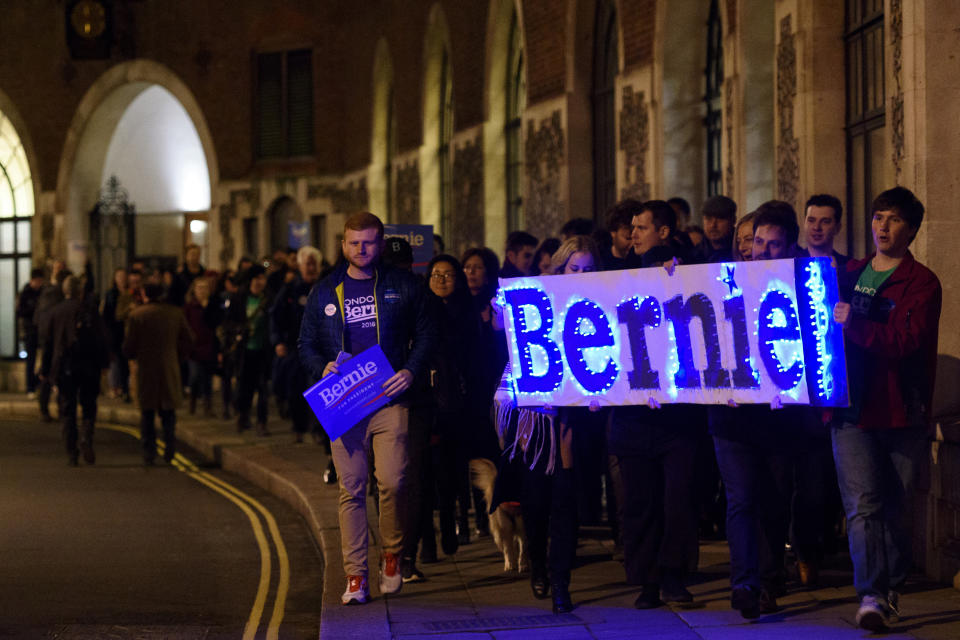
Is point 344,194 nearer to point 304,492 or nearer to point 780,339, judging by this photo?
point 304,492

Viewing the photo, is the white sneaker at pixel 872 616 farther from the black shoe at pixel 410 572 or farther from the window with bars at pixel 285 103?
the window with bars at pixel 285 103

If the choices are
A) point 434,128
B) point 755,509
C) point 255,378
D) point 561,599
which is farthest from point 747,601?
point 434,128

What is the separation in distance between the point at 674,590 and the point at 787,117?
489 centimetres

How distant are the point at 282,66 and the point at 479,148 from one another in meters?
11.9

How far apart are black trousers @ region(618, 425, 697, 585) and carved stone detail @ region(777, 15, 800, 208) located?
411cm

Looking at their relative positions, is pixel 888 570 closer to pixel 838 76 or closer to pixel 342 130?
pixel 838 76

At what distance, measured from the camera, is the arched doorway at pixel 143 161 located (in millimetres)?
32625

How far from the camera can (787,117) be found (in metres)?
10.8

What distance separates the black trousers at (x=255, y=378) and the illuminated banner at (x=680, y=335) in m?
8.79

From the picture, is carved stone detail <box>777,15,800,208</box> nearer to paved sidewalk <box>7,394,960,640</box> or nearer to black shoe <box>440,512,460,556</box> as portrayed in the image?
paved sidewalk <box>7,394,960,640</box>

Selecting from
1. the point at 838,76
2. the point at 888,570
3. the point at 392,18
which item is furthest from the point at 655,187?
the point at 392,18

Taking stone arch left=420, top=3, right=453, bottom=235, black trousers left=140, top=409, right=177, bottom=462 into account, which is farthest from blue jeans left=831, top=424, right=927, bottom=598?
stone arch left=420, top=3, right=453, bottom=235

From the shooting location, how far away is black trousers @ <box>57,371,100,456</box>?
46.4ft

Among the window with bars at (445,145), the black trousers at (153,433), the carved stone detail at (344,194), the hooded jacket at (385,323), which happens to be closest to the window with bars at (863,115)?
the hooded jacket at (385,323)
